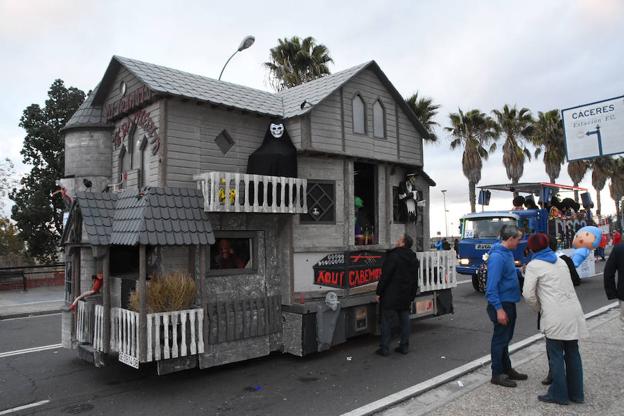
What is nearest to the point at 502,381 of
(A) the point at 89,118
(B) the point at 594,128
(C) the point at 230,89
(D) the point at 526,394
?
(D) the point at 526,394

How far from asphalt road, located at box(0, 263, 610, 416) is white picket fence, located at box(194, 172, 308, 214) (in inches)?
90.6

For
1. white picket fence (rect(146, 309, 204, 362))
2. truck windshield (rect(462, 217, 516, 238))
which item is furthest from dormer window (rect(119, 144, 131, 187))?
truck windshield (rect(462, 217, 516, 238))

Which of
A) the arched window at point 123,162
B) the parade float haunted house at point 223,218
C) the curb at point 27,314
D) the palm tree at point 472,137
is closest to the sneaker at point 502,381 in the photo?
the parade float haunted house at point 223,218

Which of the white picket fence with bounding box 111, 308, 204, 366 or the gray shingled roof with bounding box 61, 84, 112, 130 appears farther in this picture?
the gray shingled roof with bounding box 61, 84, 112, 130

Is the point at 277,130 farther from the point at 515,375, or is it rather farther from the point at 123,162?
the point at 515,375

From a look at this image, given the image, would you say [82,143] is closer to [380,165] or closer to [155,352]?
[155,352]

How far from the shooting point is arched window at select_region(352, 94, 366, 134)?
8.96m

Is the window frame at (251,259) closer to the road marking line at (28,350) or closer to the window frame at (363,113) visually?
the window frame at (363,113)

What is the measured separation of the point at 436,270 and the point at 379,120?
125 inches

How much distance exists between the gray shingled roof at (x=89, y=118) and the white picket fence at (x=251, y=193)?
283 centimetres

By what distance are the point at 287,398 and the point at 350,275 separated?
123 inches

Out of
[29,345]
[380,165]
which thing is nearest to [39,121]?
[29,345]

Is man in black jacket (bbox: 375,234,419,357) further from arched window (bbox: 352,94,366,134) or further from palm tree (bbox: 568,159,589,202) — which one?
palm tree (bbox: 568,159,589,202)

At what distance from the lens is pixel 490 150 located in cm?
3164
